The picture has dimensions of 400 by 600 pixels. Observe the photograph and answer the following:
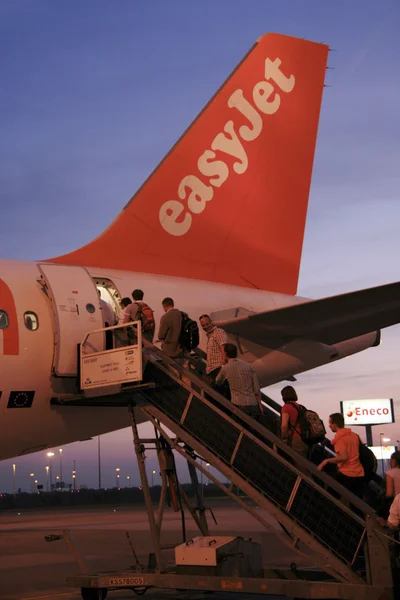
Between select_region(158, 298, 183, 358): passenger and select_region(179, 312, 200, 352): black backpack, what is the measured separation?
0.06 metres

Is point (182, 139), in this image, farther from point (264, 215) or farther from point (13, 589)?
point (13, 589)

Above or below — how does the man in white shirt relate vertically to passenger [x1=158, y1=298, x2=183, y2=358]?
above

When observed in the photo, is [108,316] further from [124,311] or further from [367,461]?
[367,461]

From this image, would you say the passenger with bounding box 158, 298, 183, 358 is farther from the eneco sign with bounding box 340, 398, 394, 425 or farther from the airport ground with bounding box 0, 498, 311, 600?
the eneco sign with bounding box 340, 398, 394, 425

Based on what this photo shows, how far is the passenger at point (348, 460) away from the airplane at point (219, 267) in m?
2.54

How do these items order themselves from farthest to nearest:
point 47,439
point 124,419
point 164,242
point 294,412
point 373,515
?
1. point 164,242
2. point 124,419
3. point 47,439
4. point 294,412
5. point 373,515

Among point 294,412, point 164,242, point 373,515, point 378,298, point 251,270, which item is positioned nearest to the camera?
point 373,515

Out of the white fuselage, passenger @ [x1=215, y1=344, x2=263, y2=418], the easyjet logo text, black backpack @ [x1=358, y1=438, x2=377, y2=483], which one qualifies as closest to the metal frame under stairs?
passenger @ [x1=215, y1=344, x2=263, y2=418]

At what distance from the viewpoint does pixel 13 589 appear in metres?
13.1

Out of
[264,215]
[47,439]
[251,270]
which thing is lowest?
[47,439]

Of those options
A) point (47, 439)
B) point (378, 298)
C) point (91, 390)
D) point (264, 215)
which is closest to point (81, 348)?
point (91, 390)

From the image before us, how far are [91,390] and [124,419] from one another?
232cm

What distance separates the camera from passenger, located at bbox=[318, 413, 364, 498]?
11188mm

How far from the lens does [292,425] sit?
11758mm
